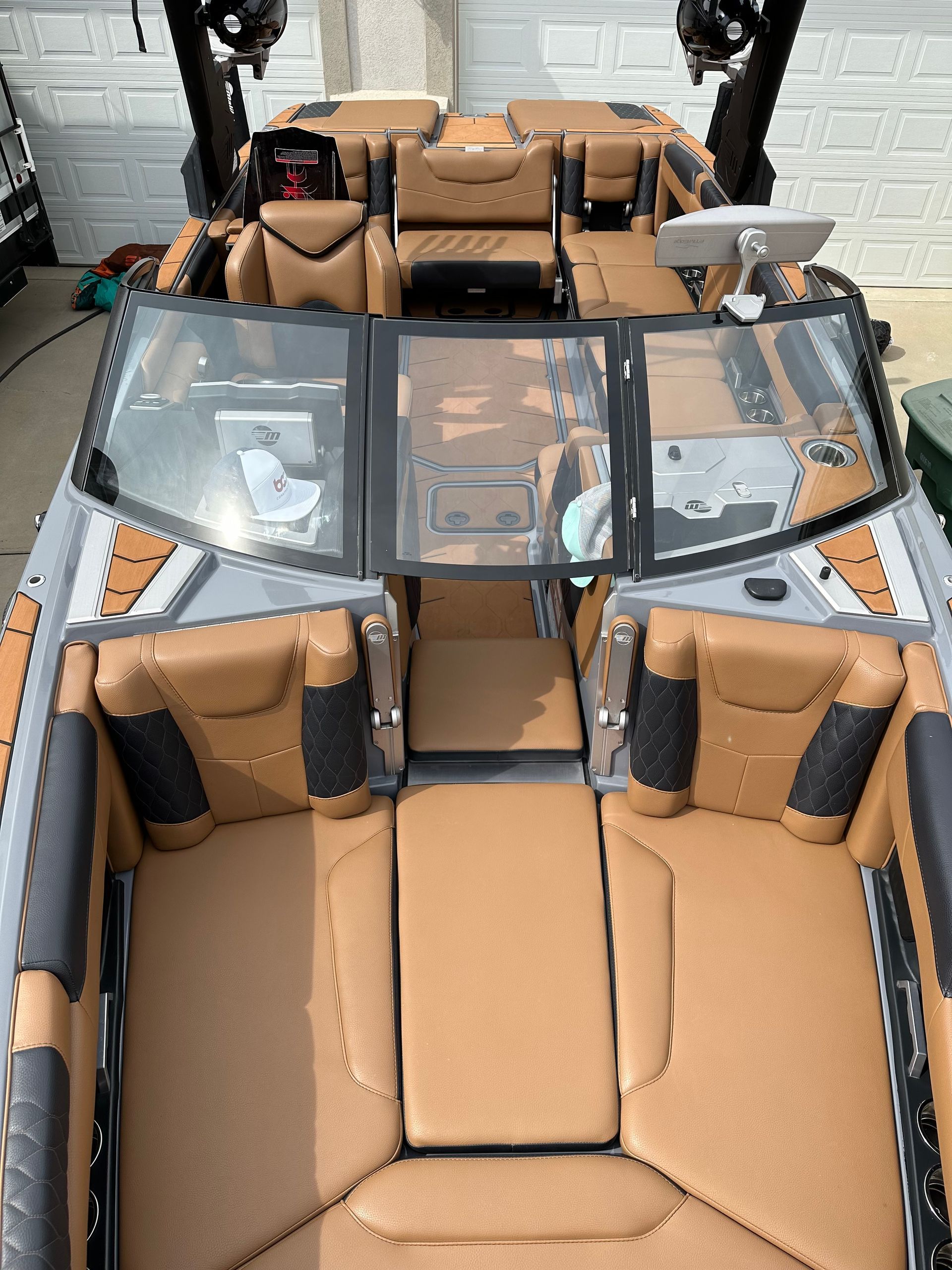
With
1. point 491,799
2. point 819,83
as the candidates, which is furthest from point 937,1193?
point 819,83

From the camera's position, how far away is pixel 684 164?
4.23 metres

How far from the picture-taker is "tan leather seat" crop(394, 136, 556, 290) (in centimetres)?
445

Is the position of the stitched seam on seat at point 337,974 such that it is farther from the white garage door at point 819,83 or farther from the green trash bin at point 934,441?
the white garage door at point 819,83

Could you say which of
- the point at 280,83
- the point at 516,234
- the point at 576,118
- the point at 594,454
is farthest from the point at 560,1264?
the point at 280,83

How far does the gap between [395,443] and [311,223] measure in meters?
1.73

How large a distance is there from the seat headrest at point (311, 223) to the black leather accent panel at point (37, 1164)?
2941 mm

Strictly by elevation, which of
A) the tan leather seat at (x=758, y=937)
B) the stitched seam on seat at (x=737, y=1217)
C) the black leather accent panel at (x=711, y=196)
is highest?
the black leather accent panel at (x=711, y=196)

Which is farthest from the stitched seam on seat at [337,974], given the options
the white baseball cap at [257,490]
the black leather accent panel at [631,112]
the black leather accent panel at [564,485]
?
the black leather accent panel at [631,112]

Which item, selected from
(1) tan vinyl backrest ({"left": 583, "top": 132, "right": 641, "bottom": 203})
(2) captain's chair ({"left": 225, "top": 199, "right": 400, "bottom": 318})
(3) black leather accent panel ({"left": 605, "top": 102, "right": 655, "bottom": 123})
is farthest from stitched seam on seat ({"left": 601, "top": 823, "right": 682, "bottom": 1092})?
(3) black leather accent panel ({"left": 605, "top": 102, "right": 655, "bottom": 123})

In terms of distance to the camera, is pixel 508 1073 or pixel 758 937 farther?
pixel 758 937

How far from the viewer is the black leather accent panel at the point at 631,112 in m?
4.85

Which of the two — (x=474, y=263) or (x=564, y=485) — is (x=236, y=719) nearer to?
(x=564, y=485)

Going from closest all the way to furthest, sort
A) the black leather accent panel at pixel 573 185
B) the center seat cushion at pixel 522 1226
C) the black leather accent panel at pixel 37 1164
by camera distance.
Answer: the black leather accent panel at pixel 37 1164 < the center seat cushion at pixel 522 1226 < the black leather accent panel at pixel 573 185

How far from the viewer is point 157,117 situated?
19.7 ft
